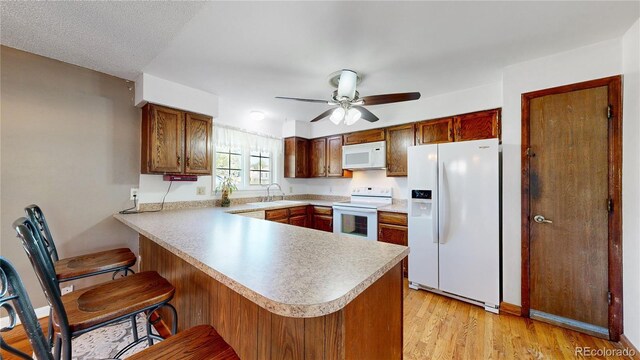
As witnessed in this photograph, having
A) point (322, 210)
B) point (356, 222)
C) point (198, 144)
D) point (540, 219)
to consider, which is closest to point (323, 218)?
point (322, 210)

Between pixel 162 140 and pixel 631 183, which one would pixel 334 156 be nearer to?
pixel 162 140

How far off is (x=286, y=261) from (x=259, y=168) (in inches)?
127

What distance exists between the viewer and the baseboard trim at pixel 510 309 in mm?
2184

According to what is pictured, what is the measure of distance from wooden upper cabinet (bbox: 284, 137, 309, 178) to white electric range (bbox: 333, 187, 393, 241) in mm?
1040

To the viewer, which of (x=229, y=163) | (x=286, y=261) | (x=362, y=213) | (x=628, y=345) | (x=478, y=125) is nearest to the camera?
(x=286, y=261)

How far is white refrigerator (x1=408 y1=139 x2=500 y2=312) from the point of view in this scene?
7.47 ft

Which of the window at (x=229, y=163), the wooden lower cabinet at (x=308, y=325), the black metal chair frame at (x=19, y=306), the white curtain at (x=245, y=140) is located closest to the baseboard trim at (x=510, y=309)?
the wooden lower cabinet at (x=308, y=325)

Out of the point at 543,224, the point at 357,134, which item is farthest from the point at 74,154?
the point at 543,224

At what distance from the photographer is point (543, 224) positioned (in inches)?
83.6

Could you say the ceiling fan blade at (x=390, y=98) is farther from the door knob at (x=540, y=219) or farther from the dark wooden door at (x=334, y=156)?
the dark wooden door at (x=334, y=156)

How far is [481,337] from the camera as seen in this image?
6.21ft

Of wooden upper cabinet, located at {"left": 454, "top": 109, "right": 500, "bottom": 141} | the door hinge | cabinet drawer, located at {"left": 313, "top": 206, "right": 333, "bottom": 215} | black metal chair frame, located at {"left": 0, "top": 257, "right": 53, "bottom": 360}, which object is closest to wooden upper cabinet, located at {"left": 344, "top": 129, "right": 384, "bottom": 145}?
wooden upper cabinet, located at {"left": 454, "top": 109, "right": 500, "bottom": 141}

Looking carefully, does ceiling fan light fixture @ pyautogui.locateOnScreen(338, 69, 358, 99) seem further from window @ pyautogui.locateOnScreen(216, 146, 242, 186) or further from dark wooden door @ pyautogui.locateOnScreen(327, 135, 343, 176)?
window @ pyautogui.locateOnScreen(216, 146, 242, 186)

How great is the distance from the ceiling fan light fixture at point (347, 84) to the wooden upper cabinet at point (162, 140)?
1843 mm
